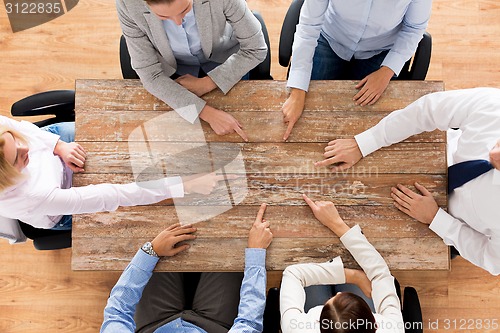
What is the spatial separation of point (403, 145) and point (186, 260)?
95cm

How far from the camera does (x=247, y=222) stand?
186cm

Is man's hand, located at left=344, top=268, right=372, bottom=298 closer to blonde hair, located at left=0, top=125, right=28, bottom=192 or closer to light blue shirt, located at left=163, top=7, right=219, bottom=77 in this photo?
light blue shirt, located at left=163, top=7, right=219, bottom=77

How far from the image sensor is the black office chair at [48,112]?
201cm

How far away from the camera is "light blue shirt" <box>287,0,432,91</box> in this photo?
1892 millimetres

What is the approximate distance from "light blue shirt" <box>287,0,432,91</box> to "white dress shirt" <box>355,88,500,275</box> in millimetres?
297

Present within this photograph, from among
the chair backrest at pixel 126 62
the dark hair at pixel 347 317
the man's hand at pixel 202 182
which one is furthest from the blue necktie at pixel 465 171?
the chair backrest at pixel 126 62

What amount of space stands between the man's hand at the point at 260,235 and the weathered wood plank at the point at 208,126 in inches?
12.9

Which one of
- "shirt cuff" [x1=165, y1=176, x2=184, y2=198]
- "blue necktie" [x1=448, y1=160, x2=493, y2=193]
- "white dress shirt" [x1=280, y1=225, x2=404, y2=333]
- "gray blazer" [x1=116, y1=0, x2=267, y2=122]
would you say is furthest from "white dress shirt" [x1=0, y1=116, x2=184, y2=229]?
"blue necktie" [x1=448, y1=160, x2=493, y2=193]

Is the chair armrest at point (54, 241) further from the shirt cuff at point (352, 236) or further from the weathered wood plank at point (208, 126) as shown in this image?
the shirt cuff at point (352, 236)

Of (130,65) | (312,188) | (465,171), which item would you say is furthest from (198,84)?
(465,171)

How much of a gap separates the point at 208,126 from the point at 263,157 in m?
0.25

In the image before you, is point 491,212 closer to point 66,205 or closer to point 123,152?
point 123,152

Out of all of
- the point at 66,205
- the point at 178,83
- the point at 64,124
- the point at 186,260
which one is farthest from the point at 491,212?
the point at 64,124

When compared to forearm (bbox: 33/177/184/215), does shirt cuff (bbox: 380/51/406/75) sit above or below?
above
